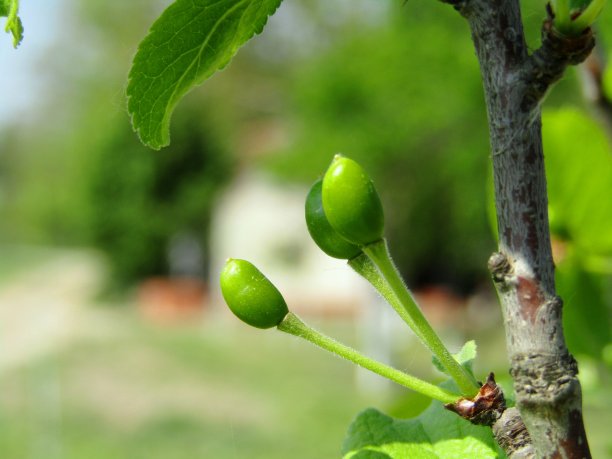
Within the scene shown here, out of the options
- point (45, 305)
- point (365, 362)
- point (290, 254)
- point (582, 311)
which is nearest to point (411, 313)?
point (365, 362)

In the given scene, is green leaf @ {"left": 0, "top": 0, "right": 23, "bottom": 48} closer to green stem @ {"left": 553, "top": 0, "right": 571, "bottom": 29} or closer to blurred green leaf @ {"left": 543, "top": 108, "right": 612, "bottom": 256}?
green stem @ {"left": 553, "top": 0, "right": 571, "bottom": 29}

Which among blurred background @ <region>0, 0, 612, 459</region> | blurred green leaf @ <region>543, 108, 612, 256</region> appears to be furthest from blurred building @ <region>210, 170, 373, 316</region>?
blurred green leaf @ <region>543, 108, 612, 256</region>

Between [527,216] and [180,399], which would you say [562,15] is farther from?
[180,399]

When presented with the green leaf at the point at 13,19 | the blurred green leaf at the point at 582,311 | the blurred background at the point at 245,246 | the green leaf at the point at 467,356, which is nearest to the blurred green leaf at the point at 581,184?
the blurred green leaf at the point at 582,311

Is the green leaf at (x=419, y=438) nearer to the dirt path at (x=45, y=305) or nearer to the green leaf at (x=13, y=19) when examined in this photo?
the green leaf at (x=13, y=19)

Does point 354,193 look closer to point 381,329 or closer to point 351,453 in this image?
point 351,453

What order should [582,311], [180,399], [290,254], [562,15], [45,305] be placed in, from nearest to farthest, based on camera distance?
[562,15] < [582,311] < [180,399] < [290,254] < [45,305]
